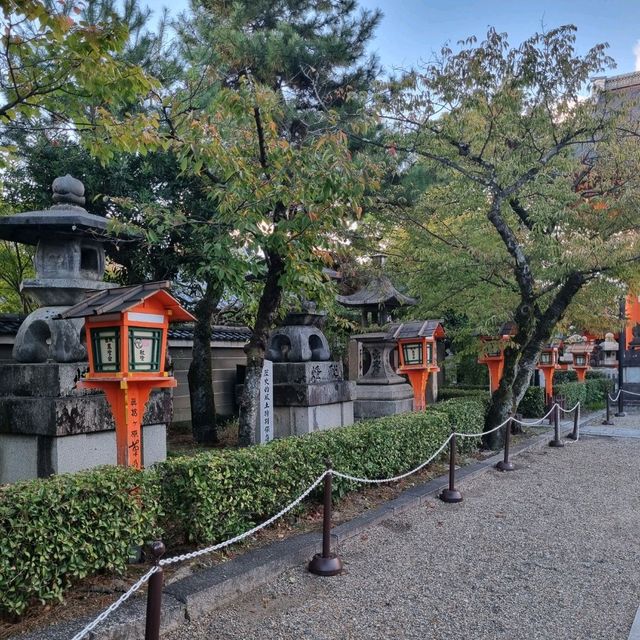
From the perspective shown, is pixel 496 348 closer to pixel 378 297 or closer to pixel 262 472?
pixel 378 297

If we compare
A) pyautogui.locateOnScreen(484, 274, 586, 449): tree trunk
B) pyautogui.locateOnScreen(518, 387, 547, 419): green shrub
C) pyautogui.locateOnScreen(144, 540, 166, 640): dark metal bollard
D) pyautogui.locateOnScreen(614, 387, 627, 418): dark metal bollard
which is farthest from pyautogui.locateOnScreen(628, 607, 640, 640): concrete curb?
pyautogui.locateOnScreen(614, 387, 627, 418): dark metal bollard

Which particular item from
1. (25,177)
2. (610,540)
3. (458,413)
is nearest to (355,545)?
(610,540)

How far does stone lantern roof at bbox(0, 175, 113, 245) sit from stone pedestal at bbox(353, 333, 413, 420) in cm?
689

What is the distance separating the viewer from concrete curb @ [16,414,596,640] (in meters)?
3.40

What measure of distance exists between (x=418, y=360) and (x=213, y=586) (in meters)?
6.46

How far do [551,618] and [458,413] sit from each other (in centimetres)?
570

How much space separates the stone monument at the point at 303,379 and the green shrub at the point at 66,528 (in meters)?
4.16

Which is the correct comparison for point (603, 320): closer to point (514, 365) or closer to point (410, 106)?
point (514, 365)

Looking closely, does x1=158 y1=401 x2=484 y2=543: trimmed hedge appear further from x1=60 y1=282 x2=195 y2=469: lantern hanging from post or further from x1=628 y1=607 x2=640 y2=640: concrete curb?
x1=628 y1=607 x2=640 y2=640: concrete curb

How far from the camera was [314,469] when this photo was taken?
5.96 meters

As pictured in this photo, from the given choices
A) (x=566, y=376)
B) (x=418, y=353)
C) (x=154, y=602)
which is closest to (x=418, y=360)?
(x=418, y=353)

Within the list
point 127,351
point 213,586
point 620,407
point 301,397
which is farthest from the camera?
point 620,407

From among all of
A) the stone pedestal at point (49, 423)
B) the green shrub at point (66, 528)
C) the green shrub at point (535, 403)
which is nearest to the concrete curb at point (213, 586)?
the green shrub at point (66, 528)

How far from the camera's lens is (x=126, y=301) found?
474 cm
